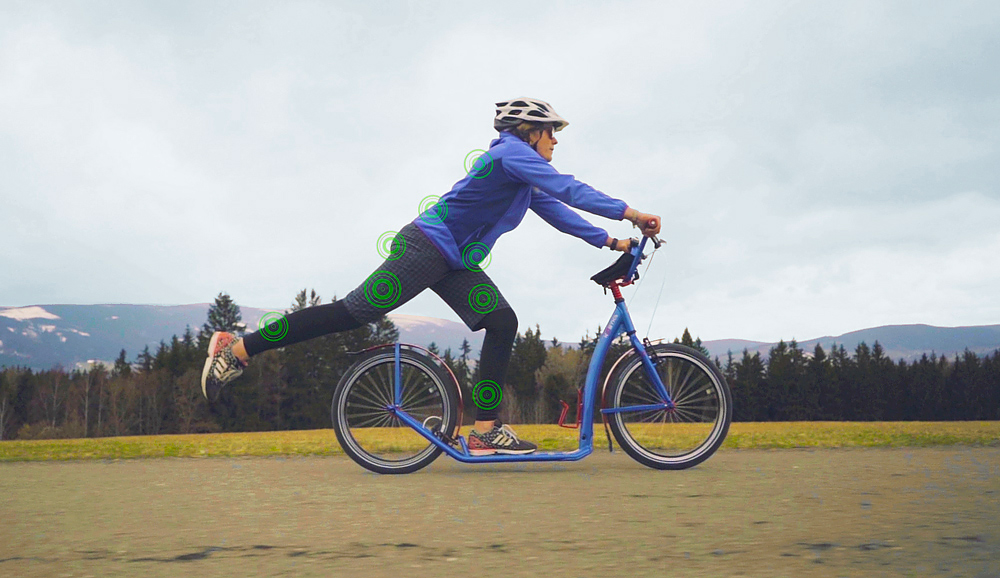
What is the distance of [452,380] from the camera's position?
218 inches

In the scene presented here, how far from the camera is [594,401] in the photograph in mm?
5402

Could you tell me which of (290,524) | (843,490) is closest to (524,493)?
(290,524)

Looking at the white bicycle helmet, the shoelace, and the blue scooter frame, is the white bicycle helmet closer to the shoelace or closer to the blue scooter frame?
the blue scooter frame

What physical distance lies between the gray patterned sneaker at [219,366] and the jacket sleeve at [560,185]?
2181 mm

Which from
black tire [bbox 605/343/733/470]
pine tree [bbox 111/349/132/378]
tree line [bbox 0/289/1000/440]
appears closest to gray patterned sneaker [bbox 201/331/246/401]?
black tire [bbox 605/343/733/470]

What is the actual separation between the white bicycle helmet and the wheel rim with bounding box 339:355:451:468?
1719mm

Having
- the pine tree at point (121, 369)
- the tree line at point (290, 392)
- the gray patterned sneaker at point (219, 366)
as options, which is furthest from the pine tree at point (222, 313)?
the gray patterned sneaker at point (219, 366)

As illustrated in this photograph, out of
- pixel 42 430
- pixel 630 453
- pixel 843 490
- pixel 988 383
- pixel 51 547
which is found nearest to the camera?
pixel 51 547

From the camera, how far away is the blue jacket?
5.13 metres

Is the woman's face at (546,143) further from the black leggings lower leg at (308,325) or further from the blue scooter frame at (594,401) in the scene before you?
the black leggings lower leg at (308,325)

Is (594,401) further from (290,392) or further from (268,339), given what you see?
(290,392)

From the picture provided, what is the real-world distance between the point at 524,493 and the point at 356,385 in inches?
69.8

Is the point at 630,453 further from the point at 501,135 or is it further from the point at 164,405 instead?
the point at 164,405

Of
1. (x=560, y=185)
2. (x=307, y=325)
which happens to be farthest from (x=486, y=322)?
(x=307, y=325)
